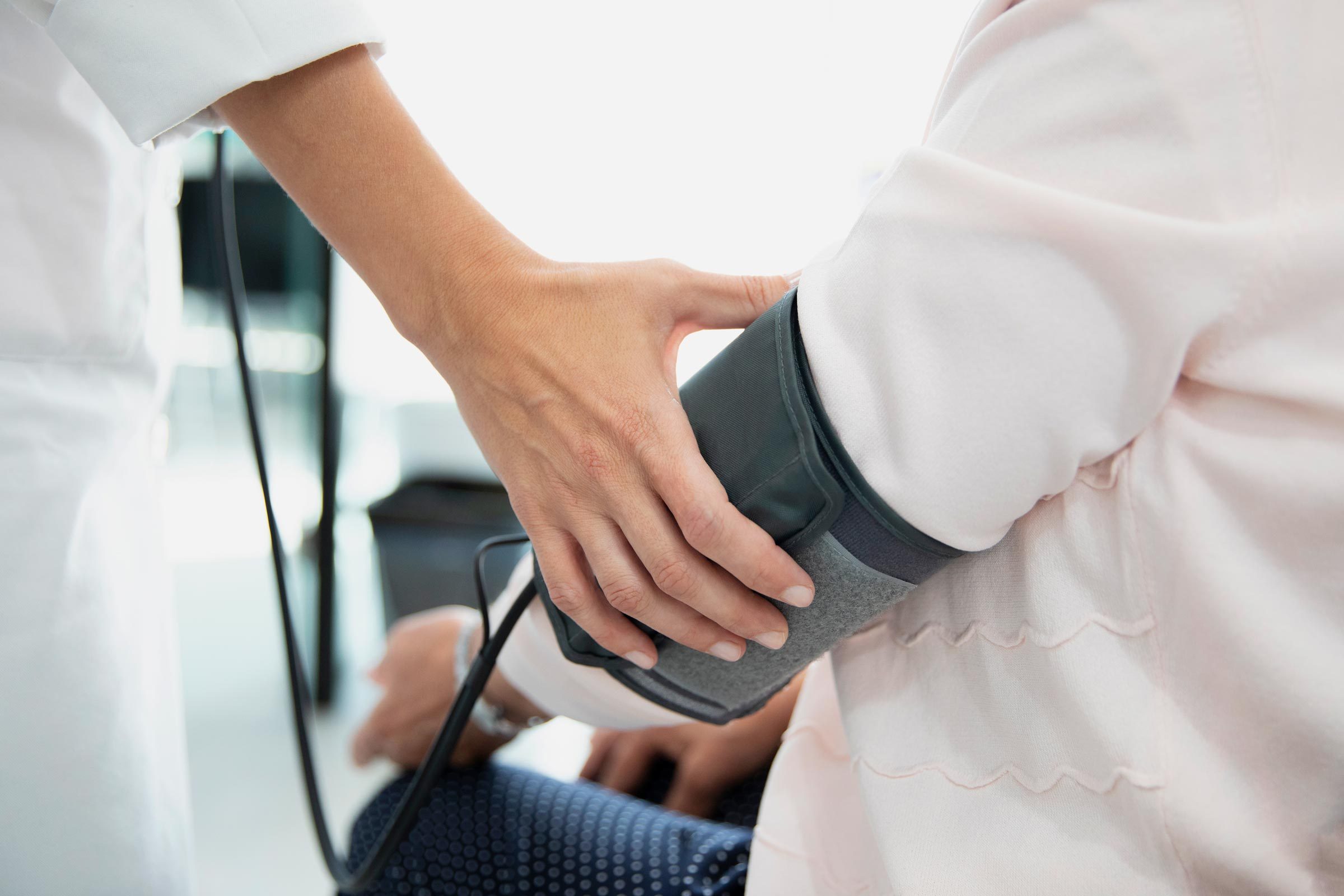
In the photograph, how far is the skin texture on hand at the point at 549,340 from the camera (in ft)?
1.53

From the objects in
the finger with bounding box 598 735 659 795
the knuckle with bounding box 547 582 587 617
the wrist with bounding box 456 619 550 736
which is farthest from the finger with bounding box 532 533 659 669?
the finger with bounding box 598 735 659 795

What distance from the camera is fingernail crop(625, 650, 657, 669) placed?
52cm

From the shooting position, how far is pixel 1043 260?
14.0 inches

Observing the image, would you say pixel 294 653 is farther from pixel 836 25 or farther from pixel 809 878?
pixel 836 25

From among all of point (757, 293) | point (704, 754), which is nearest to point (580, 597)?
point (757, 293)

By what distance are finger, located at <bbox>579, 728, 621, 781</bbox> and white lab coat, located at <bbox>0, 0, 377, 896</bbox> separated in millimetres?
382

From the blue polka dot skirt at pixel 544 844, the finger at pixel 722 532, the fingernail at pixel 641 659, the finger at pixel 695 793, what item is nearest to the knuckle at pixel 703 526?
the finger at pixel 722 532

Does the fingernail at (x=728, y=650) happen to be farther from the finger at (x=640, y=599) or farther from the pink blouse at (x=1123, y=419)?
the pink blouse at (x=1123, y=419)

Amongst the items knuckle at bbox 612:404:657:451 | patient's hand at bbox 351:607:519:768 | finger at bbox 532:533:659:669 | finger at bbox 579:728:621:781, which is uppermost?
knuckle at bbox 612:404:657:451

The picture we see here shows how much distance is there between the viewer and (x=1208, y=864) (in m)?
0.37

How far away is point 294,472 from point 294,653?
144 cm

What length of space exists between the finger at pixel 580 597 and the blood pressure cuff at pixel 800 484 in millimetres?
99

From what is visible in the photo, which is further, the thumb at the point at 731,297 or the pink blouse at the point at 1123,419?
the thumb at the point at 731,297

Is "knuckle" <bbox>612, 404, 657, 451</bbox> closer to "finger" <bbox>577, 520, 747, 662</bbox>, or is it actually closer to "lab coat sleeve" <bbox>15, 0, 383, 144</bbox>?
"finger" <bbox>577, 520, 747, 662</bbox>
